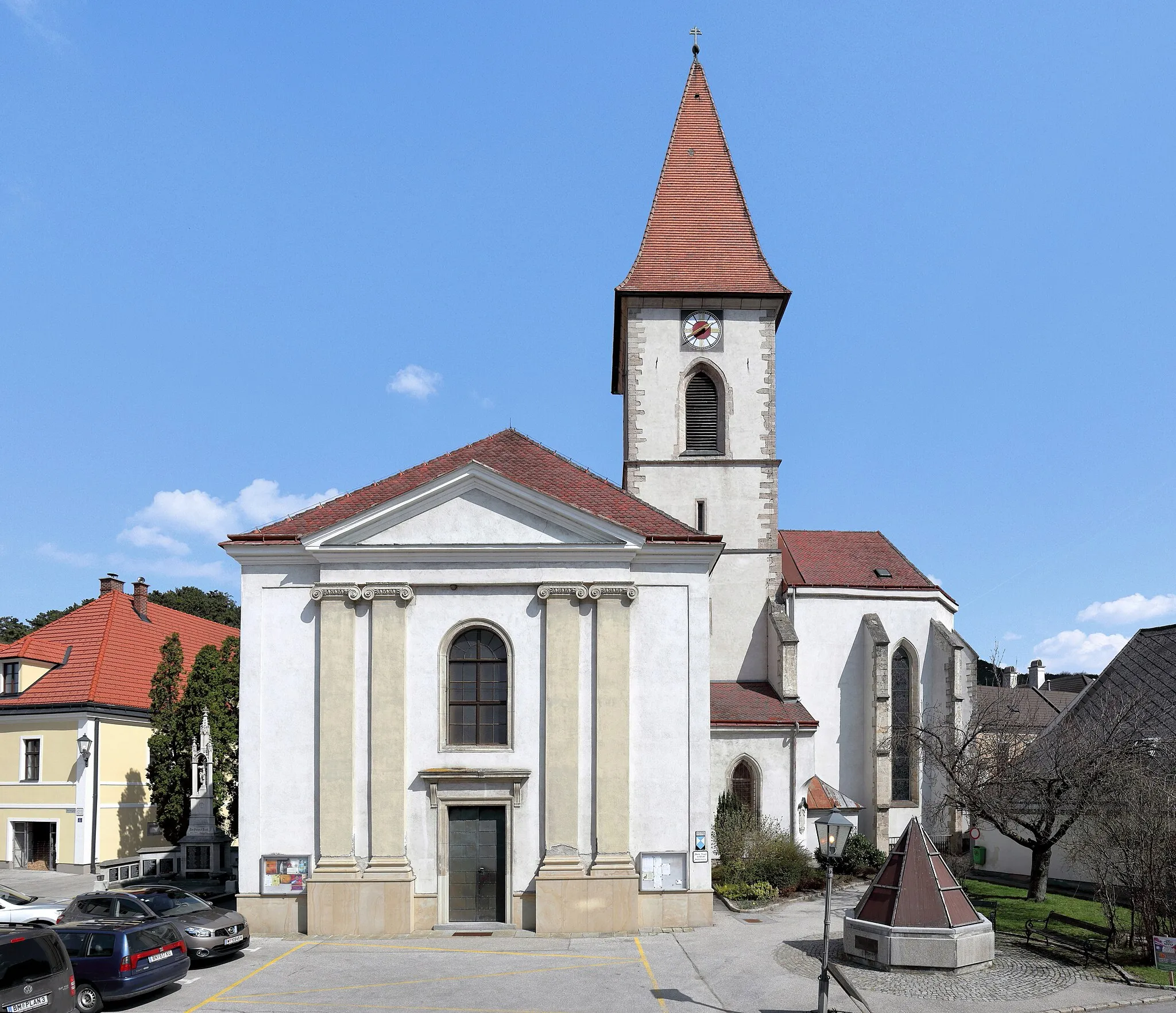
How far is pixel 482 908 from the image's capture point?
2261 centimetres

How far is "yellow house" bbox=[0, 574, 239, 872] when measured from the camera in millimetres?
36094

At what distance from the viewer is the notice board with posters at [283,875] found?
2241 cm

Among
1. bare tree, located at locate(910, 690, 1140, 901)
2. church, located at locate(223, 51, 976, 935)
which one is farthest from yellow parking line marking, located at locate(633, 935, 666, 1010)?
bare tree, located at locate(910, 690, 1140, 901)

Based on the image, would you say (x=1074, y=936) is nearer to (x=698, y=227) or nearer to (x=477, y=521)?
(x=477, y=521)

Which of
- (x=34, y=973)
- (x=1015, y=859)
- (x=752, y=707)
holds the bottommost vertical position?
(x=1015, y=859)

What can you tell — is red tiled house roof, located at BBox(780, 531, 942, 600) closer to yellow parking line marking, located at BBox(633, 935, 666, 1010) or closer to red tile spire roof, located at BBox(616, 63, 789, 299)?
red tile spire roof, located at BBox(616, 63, 789, 299)

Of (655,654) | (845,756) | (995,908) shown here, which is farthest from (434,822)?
(845,756)

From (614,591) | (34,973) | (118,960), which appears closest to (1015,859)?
(614,591)

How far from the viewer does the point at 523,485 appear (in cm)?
2316

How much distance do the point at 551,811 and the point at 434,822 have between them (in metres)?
2.61

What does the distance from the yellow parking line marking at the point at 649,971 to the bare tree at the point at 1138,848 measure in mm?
8812

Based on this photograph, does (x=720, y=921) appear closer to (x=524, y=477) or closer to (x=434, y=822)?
(x=434, y=822)

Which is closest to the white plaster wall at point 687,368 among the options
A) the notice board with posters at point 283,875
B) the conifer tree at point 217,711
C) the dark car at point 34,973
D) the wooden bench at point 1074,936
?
the conifer tree at point 217,711

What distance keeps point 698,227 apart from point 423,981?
26648 mm
